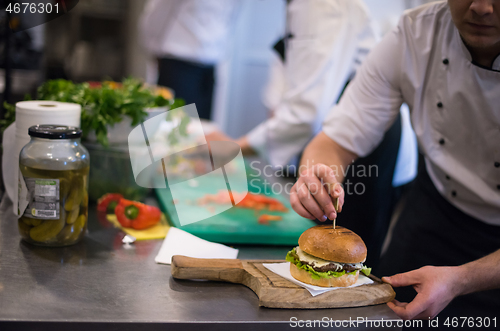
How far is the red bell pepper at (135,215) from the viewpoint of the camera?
128 cm

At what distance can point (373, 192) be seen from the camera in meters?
1.51

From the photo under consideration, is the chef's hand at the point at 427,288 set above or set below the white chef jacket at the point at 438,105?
below

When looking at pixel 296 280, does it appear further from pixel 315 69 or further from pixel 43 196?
pixel 315 69

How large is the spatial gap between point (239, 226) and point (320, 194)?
31 centimetres

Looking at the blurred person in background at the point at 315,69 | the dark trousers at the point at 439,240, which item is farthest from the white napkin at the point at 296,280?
the blurred person in background at the point at 315,69

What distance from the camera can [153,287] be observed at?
0.96 m

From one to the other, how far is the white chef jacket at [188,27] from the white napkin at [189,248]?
2.40m

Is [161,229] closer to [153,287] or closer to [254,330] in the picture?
[153,287]

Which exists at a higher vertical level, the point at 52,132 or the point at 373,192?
the point at 52,132

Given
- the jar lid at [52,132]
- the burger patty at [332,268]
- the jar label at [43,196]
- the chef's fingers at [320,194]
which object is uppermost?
the jar lid at [52,132]

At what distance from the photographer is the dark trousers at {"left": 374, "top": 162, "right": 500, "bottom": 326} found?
4.58 feet

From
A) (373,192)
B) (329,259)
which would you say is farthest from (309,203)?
(373,192)

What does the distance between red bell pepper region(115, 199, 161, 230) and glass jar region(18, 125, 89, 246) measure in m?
0.17

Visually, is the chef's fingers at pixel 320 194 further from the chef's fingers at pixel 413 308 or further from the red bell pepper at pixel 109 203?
the red bell pepper at pixel 109 203
